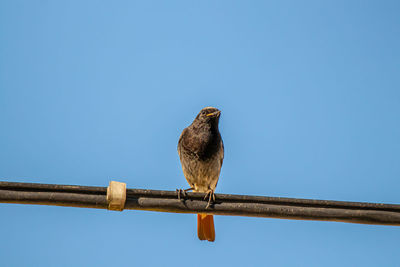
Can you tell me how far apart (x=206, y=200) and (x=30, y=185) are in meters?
1.25

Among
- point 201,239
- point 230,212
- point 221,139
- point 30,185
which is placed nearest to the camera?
point 30,185

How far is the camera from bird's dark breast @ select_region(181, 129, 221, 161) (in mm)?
6875

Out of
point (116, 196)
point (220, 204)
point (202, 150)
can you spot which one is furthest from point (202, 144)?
point (116, 196)

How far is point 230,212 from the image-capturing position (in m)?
3.44

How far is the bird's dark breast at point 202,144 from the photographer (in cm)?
688

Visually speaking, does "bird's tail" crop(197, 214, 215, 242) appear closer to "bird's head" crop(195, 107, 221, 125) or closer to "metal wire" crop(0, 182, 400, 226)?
"bird's head" crop(195, 107, 221, 125)

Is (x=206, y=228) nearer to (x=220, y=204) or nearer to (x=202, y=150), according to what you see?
(x=202, y=150)

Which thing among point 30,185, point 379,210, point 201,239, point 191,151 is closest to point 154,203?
point 30,185

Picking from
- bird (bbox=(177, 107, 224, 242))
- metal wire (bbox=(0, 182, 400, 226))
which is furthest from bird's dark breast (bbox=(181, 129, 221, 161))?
metal wire (bbox=(0, 182, 400, 226))

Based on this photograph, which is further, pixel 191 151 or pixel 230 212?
pixel 191 151

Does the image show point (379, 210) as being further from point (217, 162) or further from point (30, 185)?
point (217, 162)

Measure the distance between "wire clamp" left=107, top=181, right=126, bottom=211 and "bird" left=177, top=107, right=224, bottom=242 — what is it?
137 inches

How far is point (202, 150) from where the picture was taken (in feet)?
22.5

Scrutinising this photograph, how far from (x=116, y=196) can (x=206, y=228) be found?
3162 millimetres
